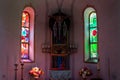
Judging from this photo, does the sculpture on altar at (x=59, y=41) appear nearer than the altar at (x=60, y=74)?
No

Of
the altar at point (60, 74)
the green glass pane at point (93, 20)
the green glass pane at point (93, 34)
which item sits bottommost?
the altar at point (60, 74)

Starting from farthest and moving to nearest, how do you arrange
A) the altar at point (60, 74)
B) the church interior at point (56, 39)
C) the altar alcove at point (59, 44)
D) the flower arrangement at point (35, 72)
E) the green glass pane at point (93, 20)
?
1. the green glass pane at point (93, 20)
2. the altar alcove at point (59, 44)
3. the altar at point (60, 74)
4. the flower arrangement at point (35, 72)
5. the church interior at point (56, 39)

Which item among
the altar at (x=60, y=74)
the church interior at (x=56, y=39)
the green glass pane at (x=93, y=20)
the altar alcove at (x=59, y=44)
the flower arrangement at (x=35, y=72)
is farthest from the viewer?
the green glass pane at (x=93, y=20)

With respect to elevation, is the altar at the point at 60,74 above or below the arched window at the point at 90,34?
below

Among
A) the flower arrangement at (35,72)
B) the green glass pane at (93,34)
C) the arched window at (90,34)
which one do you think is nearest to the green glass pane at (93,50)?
the arched window at (90,34)

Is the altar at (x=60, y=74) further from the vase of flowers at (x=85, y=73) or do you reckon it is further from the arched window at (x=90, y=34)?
the arched window at (x=90, y=34)

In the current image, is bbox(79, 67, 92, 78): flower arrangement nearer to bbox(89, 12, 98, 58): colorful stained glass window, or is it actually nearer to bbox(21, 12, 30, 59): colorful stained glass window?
bbox(89, 12, 98, 58): colorful stained glass window

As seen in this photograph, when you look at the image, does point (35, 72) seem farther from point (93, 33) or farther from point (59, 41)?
point (93, 33)

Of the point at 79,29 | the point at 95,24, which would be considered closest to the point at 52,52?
the point at 79,29

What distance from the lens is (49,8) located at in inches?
481

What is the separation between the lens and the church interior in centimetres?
1082

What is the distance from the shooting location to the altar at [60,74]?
11540 mm

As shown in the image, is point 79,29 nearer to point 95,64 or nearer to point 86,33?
point 86,33

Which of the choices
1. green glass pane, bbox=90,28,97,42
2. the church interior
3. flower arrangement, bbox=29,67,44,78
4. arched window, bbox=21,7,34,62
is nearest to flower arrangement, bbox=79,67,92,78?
the church interior
